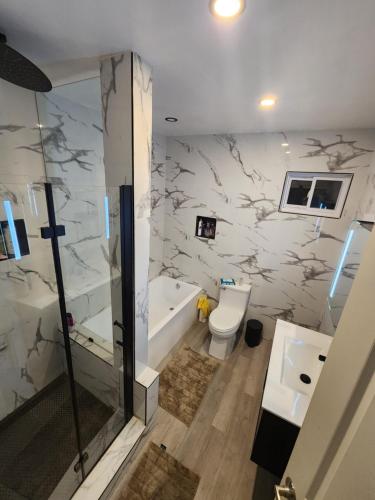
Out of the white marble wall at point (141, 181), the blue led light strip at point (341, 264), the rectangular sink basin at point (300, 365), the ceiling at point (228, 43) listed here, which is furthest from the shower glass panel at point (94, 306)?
the blue led light strip at point (341, 264)

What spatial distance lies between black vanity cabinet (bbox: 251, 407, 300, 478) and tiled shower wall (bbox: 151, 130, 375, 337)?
5.12 ft

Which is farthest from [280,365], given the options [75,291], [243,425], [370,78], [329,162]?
[329,162]

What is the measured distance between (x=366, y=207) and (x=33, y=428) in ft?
10.9

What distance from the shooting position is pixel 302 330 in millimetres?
1801

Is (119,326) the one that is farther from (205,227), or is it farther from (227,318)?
(205,227)

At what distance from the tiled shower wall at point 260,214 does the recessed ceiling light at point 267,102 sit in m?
0.75

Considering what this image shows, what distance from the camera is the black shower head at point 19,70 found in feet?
2.90

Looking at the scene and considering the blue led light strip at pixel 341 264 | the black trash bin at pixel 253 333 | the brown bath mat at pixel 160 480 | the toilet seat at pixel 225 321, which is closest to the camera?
the brown bath mat at pixel 160 480

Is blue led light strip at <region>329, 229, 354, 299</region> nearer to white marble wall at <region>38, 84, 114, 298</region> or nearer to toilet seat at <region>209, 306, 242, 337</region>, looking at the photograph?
toilet seat at <region>209, 306, 242, 337</region>

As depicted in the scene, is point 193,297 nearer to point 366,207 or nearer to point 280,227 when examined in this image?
point 280,227

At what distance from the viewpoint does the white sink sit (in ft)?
3.90

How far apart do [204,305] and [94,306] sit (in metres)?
1.63

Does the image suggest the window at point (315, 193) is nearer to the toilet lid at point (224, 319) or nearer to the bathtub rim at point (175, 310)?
the toilet lid at point (224, 319)

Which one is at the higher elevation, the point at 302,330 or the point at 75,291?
the point at 75,291
